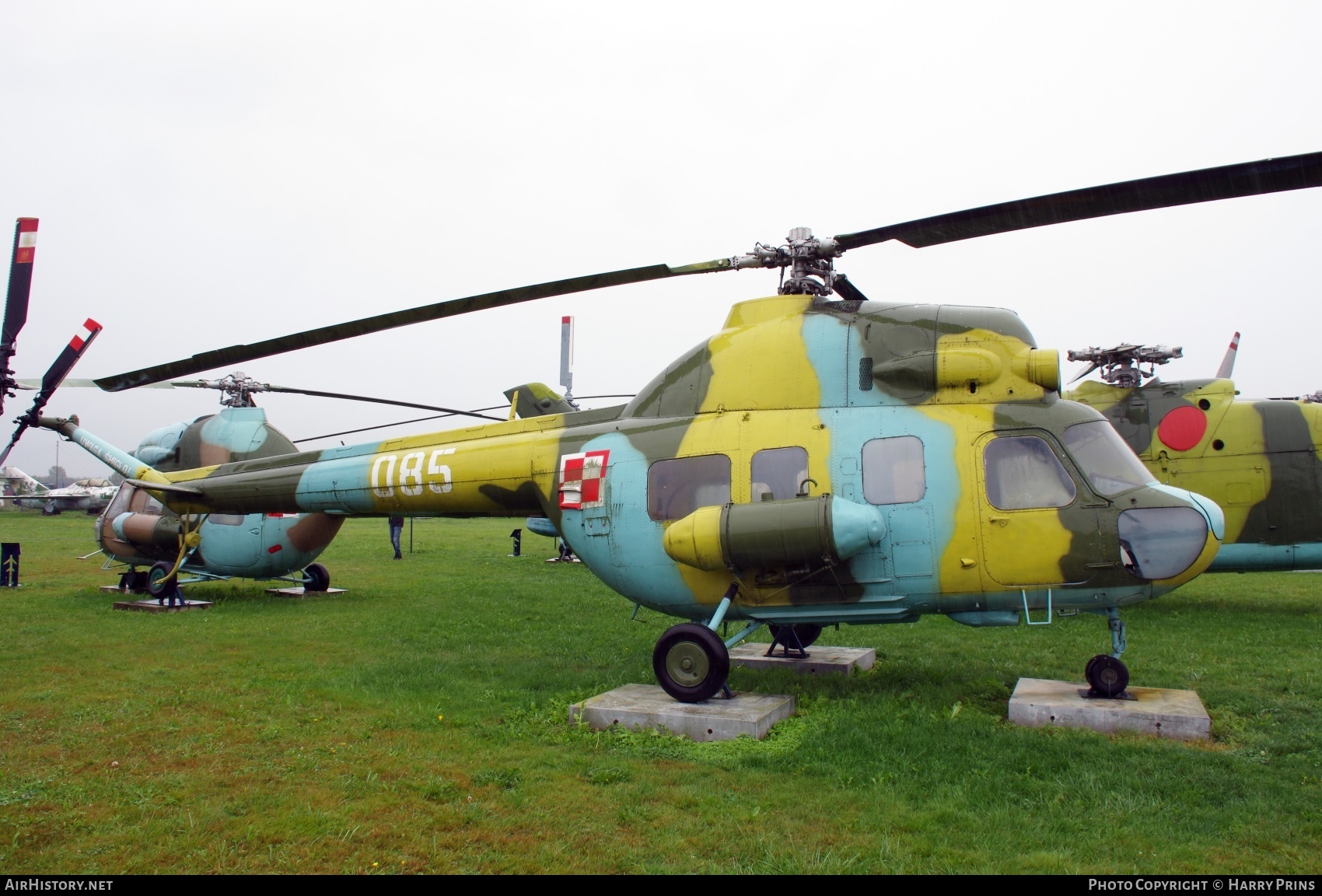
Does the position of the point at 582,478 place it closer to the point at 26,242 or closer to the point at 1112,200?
the point at 1112,200

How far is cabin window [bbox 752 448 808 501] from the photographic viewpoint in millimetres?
7527

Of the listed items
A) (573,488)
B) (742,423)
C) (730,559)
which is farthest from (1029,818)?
(573,488)

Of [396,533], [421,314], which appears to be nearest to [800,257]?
[421,314]

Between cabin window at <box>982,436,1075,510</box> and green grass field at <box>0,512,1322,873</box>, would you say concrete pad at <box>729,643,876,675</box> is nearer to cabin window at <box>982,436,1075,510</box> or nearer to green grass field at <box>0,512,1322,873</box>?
green grass field at <box>0,512,1322,873</box>

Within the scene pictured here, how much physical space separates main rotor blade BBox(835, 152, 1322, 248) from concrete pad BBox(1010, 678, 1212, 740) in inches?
Answer: 147

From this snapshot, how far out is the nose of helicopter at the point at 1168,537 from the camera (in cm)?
662

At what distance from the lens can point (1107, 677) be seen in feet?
23.6

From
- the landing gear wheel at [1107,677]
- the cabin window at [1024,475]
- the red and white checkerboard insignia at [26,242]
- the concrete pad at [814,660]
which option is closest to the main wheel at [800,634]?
the concrete pad at [814,660]

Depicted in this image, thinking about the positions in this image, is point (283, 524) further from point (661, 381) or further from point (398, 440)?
point (661, 381)

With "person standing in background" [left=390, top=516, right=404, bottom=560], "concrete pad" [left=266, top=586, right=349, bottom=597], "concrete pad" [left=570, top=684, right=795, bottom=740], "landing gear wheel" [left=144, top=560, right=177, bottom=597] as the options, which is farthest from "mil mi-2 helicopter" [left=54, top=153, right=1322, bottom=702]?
"person standing in background" [left=390, top=516, right=404, bottom=560]

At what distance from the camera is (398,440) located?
998 cm

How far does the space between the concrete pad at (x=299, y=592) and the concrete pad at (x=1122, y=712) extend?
1230cm

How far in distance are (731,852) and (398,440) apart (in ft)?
22.2

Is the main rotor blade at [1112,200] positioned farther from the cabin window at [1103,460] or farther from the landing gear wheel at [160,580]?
the landing gear wheel at [160,580]
